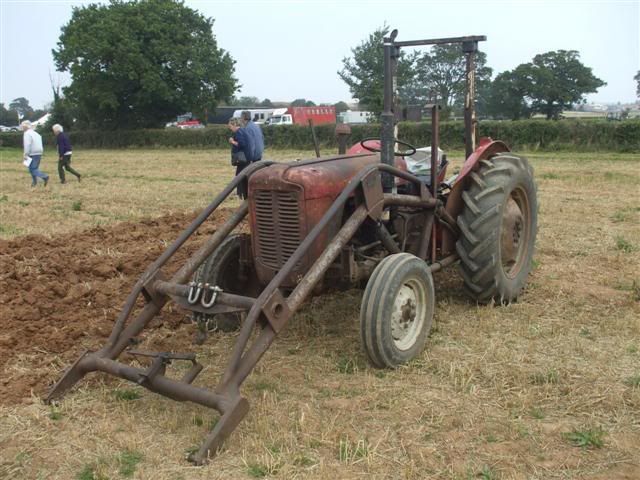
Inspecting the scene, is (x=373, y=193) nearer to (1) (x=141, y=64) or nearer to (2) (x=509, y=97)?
(1) (x=141, y=64)

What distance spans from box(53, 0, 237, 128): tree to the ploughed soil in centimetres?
3221

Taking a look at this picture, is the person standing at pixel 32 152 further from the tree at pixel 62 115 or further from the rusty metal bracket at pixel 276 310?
the tree at pixel 62 115

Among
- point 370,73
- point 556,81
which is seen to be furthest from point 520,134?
point 556,81

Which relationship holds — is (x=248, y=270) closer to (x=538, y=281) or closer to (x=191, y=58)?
(x=538, y=281)

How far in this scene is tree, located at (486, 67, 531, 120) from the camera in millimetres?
51938

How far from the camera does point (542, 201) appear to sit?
1102cm

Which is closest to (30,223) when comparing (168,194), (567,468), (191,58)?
(168,194)

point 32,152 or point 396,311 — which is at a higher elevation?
point 32,152

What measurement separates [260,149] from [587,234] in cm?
497

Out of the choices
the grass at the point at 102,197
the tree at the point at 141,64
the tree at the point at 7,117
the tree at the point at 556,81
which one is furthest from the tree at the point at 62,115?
the tree at the point at 7,117

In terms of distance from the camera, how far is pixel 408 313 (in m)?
4.32

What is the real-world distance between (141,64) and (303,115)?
10052 mm

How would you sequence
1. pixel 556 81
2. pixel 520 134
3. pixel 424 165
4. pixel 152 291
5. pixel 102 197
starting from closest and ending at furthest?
1. pixel 152 291
2. pixel 424 165
3. pixel 102 197
4. pixel 520 134
5. pixel 556 81

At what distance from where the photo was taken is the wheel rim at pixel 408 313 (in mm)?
4227
